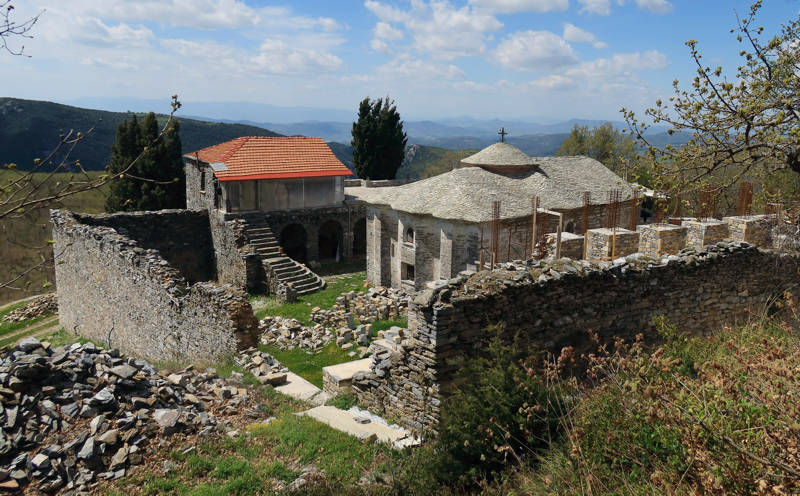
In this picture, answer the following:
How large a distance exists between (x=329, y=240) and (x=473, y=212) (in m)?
12.1

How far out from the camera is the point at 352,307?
1841 centimetres

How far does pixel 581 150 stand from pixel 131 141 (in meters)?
38.7

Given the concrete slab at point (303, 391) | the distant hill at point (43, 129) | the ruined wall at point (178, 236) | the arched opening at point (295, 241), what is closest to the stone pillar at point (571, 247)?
the concrete slab at point (303, 391)

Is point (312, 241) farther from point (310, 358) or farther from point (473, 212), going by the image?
point (310, 358)

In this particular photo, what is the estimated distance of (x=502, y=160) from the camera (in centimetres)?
2442

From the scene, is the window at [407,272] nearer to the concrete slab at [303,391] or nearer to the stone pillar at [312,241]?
the stone pillar at [312,241]

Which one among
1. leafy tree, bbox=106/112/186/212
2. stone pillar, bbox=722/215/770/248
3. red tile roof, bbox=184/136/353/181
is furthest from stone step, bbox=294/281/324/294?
stone pillar, bbox=722/215/770/248

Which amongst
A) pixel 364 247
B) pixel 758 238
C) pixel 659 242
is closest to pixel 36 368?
pixel 659 242

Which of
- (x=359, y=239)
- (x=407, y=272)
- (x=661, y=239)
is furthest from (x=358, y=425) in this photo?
(x=359, y=239)

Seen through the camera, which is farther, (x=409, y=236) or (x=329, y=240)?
(x=329, y=240)

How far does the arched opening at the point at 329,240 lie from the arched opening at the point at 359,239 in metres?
0.98

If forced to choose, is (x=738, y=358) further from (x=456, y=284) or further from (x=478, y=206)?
(x=478, y=206)

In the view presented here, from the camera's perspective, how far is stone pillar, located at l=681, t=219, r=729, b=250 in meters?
13.3

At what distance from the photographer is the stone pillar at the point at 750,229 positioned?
545 inches
